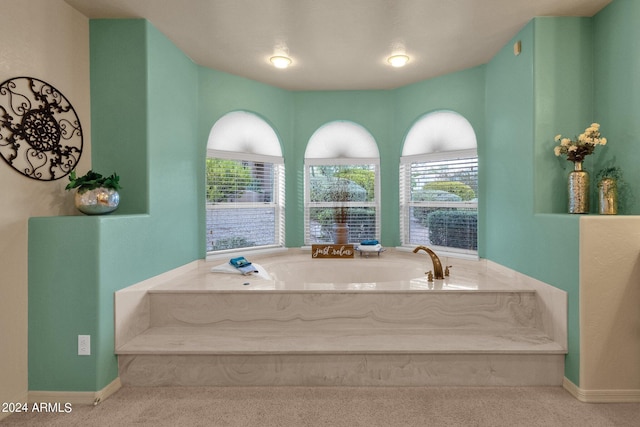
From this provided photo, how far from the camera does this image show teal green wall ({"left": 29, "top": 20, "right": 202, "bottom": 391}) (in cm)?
211

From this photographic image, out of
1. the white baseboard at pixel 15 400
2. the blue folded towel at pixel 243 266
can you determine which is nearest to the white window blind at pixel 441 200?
the blue folded towel at pixel 243 266

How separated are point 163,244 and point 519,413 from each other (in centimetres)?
269

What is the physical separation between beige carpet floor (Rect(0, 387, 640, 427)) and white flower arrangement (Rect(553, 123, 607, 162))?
1565 millimetres

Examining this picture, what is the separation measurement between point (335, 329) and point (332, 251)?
54.1 inches

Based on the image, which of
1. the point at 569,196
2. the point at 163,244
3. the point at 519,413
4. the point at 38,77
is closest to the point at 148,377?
the point at 163,244

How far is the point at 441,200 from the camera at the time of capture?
380 centimetres

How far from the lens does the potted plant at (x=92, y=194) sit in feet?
7.33

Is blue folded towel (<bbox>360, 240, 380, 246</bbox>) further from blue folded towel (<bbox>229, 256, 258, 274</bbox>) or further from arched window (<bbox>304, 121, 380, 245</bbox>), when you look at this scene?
blue folded towel (<bbox>229, 256, 258, 274</bbox>)

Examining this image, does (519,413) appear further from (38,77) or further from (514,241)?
(38,77)

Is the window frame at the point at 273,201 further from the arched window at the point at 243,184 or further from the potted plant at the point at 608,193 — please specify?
the potted plant at the point at 608,193

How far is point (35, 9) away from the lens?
2.15 meters

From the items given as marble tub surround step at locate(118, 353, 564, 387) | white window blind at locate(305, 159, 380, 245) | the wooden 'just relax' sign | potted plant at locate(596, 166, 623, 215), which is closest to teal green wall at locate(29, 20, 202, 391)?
marble tub surround step at locate(118, 353, 564, 387)

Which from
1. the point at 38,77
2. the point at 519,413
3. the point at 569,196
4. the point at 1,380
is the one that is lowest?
the point at 519,413

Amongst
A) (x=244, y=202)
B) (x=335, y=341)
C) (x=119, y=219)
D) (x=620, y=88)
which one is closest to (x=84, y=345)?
(x=119, y=219)
